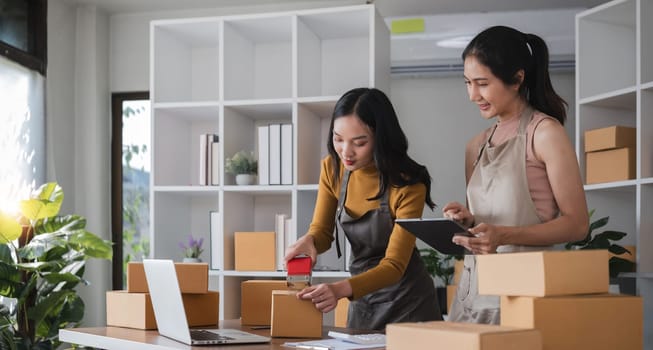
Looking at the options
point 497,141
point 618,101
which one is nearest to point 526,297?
point 497,141

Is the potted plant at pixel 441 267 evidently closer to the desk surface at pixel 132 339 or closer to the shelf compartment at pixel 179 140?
the shelf compartment at pixel 179 140

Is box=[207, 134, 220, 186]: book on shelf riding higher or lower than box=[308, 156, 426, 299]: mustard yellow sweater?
higher

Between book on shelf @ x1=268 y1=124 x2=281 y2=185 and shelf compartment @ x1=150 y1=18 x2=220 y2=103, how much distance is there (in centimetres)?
65

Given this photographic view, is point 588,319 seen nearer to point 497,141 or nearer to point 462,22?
point 497,141

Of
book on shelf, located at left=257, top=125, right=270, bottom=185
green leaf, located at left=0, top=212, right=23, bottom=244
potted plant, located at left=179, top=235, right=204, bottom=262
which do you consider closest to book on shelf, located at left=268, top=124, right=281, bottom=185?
book on shelf, located at left=257, top=125, right=270, bottom=185

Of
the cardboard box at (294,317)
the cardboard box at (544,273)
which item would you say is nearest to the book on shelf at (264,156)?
the cardboard box at (294,317)

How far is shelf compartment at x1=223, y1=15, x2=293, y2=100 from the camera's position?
418 cm

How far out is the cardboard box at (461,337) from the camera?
1.28m

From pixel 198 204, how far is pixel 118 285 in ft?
3.72

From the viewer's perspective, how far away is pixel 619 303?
59.3 inches

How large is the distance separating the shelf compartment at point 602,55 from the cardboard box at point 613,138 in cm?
27

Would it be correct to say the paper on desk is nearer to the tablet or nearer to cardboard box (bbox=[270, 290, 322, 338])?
cardboard box (bbox=[270, 290, 322, 338])

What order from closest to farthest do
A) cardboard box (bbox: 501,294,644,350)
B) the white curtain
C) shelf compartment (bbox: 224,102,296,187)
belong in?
1. cardboard box (bbox: 501,294,644,350)
2. shelf compartment (bbox: 224,102,296,187)
3. the white curtain

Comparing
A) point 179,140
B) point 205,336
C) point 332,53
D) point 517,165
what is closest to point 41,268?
point 179,140
